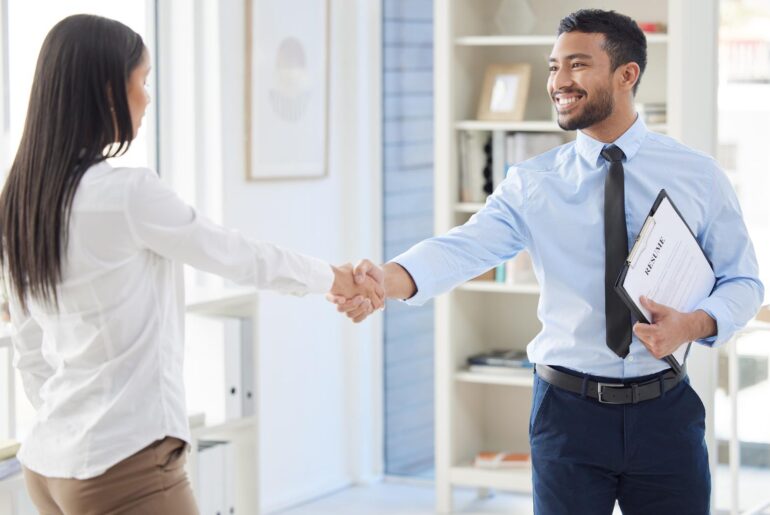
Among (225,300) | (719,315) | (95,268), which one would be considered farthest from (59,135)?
(225,300)

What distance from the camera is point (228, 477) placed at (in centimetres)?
336

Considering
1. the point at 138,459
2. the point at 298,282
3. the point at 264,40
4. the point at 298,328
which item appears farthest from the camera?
the point at 298,328

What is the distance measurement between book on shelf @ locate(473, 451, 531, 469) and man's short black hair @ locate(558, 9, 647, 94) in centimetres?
219

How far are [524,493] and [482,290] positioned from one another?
81cm

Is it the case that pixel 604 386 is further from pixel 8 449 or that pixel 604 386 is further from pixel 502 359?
pixel 502 359

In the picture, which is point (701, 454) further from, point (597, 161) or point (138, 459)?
point (138, 459)

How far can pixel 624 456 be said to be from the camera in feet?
7.00

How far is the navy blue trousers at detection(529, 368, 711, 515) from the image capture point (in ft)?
7.02

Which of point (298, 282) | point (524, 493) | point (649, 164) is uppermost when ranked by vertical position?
point (649, 164)

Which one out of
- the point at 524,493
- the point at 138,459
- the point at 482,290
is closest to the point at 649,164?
the point at 138,459

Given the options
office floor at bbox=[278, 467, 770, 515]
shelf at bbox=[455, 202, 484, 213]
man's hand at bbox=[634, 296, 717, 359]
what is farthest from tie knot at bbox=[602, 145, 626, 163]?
office floor at bbox=[278, 467, 770, 515]

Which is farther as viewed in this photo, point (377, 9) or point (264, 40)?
point (377, 9)

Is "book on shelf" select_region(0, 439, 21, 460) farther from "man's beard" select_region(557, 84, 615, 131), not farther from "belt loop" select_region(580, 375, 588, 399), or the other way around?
"man's beard" select_region(557, 84, 615, 131)

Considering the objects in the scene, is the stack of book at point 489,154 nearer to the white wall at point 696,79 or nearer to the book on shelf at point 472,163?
the book on shelf at point 472,163
